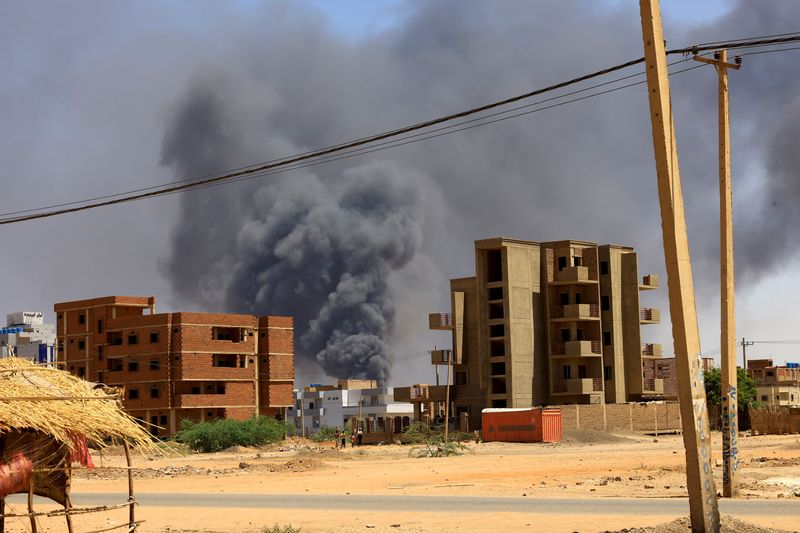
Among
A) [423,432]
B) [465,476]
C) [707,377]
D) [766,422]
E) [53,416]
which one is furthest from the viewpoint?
[707,377]

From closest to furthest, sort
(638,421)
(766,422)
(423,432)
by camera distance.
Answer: (766,422) → (423,432) → (638,421)

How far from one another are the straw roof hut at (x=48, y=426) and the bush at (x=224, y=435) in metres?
69.6

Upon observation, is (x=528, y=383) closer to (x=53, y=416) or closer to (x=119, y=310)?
(x=119, y=310)

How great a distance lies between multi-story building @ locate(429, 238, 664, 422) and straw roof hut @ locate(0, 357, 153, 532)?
270 ft

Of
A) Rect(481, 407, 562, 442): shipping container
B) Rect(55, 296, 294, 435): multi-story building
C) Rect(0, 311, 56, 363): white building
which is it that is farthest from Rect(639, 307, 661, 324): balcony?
Rect(0, 311, 56, 363): white building

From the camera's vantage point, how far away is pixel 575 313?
330ft

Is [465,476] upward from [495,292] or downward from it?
downward

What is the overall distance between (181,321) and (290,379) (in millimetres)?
17704

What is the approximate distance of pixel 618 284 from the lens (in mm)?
104938

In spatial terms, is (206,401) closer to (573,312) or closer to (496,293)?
(496,293)

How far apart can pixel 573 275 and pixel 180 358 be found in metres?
39.0

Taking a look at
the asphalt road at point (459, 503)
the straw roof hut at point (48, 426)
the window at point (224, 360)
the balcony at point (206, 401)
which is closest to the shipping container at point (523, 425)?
the balcony at point (206, 401)

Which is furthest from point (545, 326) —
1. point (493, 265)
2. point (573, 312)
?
point (493, 265)

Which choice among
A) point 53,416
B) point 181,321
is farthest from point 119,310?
point 53,416
